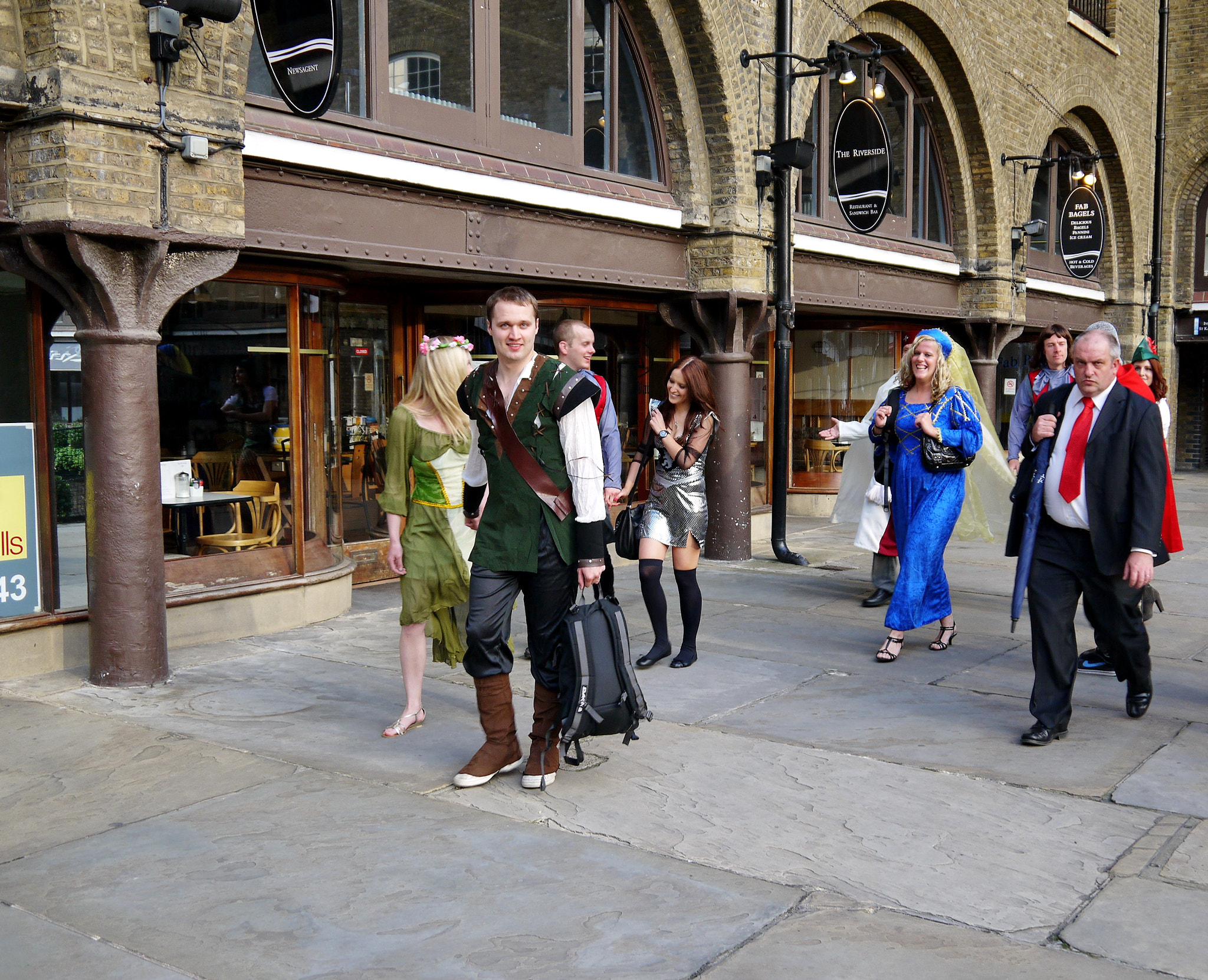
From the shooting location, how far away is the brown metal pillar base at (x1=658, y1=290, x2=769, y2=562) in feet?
36.1

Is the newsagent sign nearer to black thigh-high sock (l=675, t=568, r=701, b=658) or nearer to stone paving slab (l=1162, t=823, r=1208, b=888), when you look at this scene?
black thigh-high sock (l=675, t=568, r=701, b=658)

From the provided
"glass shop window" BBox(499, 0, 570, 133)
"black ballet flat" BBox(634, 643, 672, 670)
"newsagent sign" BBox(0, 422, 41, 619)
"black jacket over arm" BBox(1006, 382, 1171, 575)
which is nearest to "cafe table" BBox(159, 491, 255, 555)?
"newsagent sign" BBox(0, 422, 41, 619)

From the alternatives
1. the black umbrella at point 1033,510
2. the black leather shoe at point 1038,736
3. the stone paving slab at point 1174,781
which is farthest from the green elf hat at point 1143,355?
the black leather shoe at point 1038,736

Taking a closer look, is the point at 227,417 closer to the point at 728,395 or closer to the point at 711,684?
the point at 711,684

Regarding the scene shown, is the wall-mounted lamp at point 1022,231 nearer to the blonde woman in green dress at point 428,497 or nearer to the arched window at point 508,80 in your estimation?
the arched window at point 508,80

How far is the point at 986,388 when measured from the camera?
16.3m

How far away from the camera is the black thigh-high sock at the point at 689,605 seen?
699cm

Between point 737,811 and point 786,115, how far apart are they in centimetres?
809

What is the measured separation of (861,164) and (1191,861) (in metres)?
9.04

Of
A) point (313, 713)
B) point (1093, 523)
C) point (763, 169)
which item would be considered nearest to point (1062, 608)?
point (1093, 523)

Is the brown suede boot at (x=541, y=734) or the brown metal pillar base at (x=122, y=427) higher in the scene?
the brown metal pillar base at (x=122, y=427)

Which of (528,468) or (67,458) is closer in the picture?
(528,468)

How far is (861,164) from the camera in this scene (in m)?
12.0

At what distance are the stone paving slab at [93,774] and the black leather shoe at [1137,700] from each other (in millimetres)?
3951
